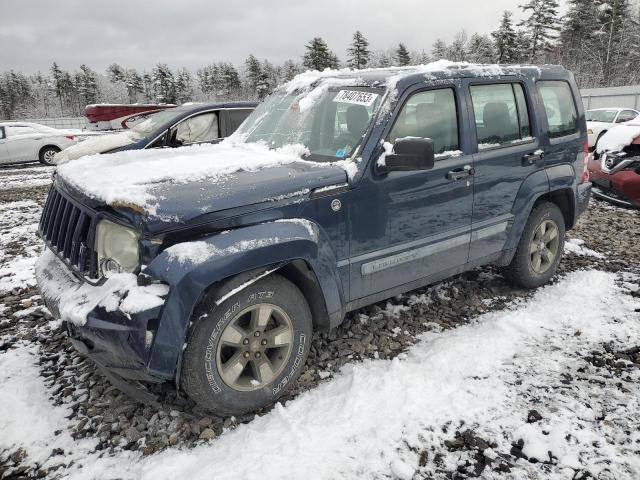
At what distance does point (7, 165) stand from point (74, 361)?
15.0 meters

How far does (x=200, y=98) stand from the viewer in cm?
10188

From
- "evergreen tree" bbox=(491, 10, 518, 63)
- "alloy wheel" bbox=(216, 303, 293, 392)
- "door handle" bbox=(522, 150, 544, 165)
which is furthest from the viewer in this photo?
"evergreen tree" bbox=(491, 10, 518, 63)

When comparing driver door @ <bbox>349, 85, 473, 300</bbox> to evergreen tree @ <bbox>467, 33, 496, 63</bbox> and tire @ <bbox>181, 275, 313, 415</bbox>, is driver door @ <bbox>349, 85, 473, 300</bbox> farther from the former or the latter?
evergreen tree @ <bbox>467, 33, 496, 63</bbox>

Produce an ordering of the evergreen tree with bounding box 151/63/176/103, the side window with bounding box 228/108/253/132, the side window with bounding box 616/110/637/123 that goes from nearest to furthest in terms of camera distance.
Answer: the side window with bounding box 228/108/253/132, the side window with bounding box 616/110/637/123, the evergreen tree with bounding box 151/63/176/103

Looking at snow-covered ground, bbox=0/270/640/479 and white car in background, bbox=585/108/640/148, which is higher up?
white car in background, bbox=585/108/640/148

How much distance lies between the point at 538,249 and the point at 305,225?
288 cm

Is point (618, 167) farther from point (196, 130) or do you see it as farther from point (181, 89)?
point (181, 89)

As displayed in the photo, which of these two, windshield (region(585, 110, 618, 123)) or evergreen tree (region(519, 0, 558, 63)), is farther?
evergreen tree (region(519, 0, 558, 63))

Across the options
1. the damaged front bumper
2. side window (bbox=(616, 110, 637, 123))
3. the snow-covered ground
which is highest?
side window (bbox=(616, 110, 637, 123))

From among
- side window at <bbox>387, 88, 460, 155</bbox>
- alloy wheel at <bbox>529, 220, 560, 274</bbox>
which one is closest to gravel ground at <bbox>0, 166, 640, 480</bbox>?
alloy wheel at <bbox>529, 220, 560, 274</bbox>

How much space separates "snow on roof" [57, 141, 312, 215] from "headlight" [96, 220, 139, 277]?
17cm

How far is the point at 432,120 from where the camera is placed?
3.54 meters

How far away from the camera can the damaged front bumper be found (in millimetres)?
2303

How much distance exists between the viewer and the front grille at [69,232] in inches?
106
